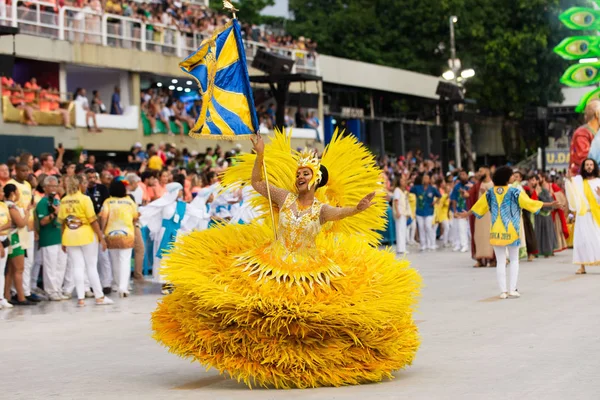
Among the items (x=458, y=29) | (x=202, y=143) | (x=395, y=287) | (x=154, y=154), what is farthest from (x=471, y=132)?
(x=395, y=287)

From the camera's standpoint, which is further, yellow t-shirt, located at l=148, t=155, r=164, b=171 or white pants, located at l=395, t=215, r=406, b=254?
white pants, located at l=395, t=215, r=406, b=254

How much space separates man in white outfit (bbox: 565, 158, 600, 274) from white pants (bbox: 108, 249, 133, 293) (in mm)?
7041

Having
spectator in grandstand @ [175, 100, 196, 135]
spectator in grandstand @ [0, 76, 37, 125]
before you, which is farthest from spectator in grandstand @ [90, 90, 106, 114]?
spectator in grandstand @ [0, 76, 37, 125]

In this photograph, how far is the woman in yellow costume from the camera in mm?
8711

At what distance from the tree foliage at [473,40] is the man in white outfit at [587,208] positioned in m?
36.7

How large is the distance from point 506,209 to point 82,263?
586cm

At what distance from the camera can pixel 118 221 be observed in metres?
17.0

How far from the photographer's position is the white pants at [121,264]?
56.3ft

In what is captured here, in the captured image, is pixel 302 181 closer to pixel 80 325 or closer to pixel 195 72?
pixel 195 72

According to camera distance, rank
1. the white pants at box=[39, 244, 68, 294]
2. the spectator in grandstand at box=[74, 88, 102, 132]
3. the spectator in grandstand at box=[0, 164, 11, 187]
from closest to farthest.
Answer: the spectator in grandstand at box=[0, 164, 11, 187] < the white pants at box=[39, 244, 68, 294] < the spectator in grandstand at box=[74, 88, 102, 132]

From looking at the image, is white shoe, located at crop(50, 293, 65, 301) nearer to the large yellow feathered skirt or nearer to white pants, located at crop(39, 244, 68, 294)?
white pants, located at crop(39, 244, 68, 294)

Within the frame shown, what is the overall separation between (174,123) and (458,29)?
26.6 metres

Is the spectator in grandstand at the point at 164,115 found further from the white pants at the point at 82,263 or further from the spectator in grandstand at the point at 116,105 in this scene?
the white pants at the point at 82,263

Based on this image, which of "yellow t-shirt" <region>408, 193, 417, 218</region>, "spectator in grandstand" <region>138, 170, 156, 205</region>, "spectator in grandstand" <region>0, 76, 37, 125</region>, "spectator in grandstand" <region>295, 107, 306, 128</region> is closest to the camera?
"spectator in grandstand" <region>138, 170, 156, 205</region>
